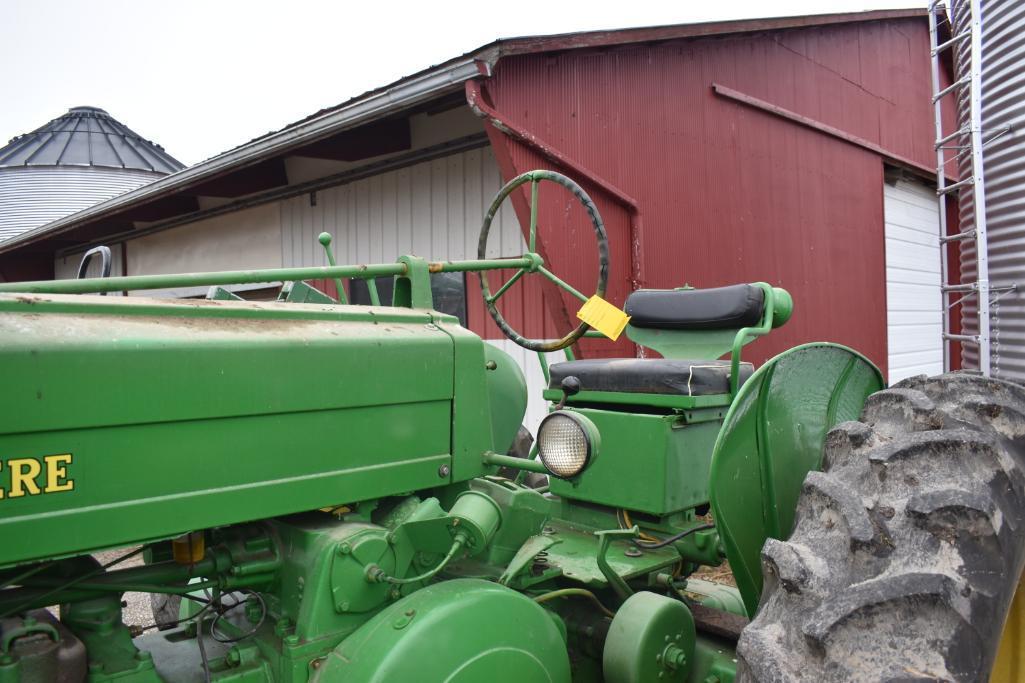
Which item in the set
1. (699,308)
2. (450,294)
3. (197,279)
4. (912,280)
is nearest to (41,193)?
(450,294)

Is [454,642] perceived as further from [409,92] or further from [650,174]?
[650,174]

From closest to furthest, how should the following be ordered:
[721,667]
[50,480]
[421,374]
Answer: [50,480]
[421,374]
[721,667]

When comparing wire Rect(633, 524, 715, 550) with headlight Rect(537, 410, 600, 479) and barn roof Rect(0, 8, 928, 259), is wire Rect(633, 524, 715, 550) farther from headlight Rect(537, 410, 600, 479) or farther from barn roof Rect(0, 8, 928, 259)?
barn roof Rect(0, 8, 928, 259)

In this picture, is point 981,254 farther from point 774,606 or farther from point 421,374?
point 421,374

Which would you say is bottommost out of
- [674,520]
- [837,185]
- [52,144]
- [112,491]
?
[674,520]

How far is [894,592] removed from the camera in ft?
4.29

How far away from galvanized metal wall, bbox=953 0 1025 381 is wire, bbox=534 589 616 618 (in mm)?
1391

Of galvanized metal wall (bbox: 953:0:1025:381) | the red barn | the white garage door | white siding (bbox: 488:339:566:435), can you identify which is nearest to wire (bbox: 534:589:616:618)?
galvanized metal wall (bbox: 953:0:1025:381)

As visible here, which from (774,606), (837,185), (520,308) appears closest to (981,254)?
(774,606)

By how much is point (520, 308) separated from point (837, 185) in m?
4.19

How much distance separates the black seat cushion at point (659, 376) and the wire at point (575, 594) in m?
0.78

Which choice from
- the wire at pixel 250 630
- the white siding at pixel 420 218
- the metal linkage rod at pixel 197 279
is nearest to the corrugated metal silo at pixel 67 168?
the white siding at pixel 420 218

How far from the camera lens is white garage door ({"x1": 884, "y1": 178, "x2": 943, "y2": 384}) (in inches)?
362

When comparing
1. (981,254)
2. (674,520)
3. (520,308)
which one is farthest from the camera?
(520,308)
